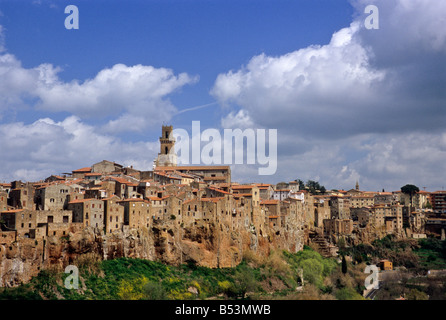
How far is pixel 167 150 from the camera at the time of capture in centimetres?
12175

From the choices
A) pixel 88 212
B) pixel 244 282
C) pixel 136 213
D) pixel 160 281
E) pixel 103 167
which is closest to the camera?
pixel 88 212

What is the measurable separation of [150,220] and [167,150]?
5536 cm

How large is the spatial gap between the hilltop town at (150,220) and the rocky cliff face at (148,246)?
0.31ft

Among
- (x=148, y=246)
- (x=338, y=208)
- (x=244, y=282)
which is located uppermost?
(x=338, y=208)

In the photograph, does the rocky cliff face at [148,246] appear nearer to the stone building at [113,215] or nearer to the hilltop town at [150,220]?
the hilltop town at [150,220]

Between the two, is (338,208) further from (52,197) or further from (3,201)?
(3,201)

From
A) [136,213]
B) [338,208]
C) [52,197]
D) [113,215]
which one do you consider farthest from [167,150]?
[113,215]

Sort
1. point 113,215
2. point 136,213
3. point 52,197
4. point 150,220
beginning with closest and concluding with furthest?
point 113,215
point 52,197
point 136,213
point 150,220

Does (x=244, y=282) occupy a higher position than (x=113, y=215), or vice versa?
(x=113, y=215)

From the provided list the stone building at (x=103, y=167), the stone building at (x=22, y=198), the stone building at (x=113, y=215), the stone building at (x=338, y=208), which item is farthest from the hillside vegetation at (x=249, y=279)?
the stone building at (x=103, y=167)

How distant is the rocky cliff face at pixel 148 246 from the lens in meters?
52.4

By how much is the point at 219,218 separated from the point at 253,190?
14.7 m

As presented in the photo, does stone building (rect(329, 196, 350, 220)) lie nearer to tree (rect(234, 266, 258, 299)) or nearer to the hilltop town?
the hilltop town
